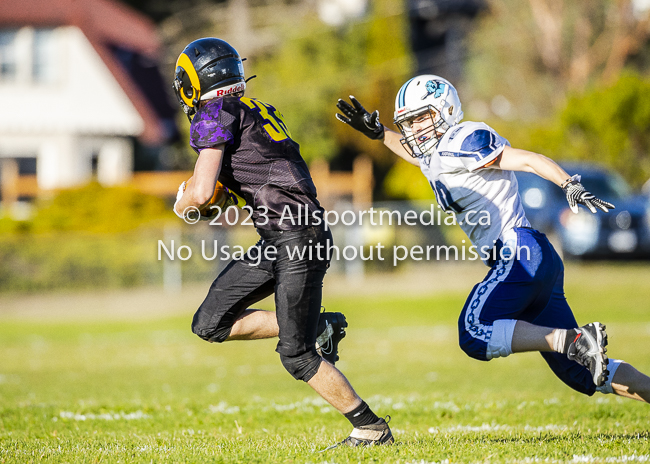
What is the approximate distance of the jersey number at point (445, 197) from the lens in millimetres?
4812

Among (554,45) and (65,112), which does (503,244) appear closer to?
(65,112)

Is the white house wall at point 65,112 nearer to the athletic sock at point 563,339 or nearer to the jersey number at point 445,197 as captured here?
the jersey number at point 445,197

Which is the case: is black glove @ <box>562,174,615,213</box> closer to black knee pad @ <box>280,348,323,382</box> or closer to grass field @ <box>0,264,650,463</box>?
grass field @ <box>0,264,650,463</box>

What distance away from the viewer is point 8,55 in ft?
79.7

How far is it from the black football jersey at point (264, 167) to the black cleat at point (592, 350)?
1.61 metres

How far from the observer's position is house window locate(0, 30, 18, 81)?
952 inches

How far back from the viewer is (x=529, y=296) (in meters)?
4.57

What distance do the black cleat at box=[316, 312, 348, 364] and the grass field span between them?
54cm

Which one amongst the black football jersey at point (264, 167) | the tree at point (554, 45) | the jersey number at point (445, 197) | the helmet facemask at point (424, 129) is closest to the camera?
the black football jersey at point (264, 167)

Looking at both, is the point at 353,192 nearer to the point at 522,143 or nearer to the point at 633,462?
the point at 522,143

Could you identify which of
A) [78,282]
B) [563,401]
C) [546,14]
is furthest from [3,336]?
[546,14]

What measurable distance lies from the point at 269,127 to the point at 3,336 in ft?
41.1

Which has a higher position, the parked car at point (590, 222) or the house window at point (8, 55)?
the house window at point (8, 55)

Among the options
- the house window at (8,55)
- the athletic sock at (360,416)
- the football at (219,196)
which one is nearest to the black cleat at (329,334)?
the athletic sock at (360,416)
